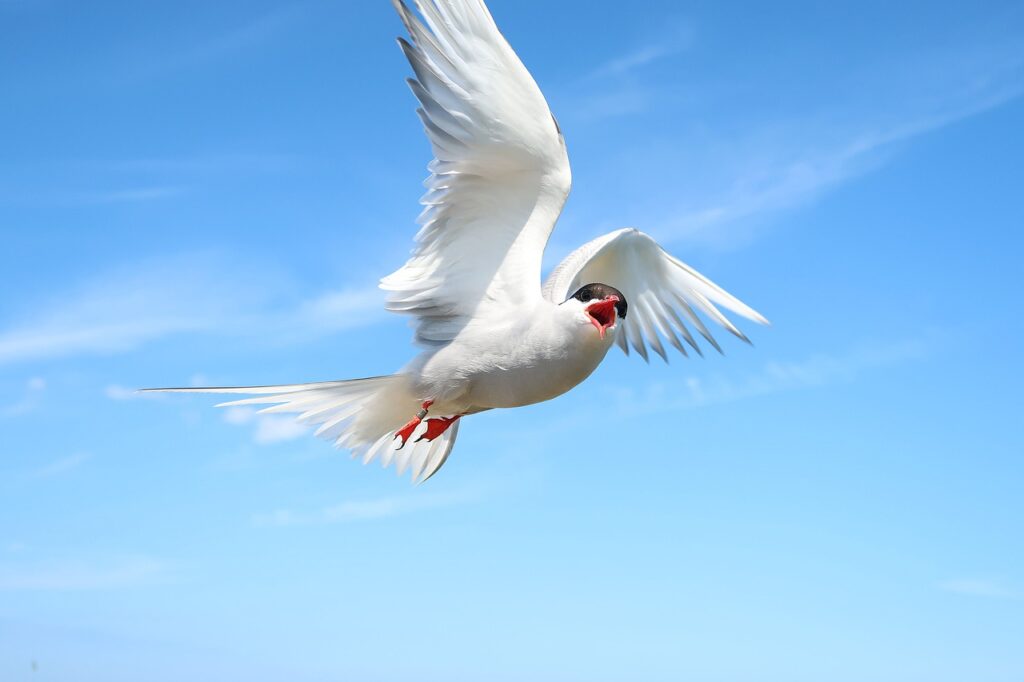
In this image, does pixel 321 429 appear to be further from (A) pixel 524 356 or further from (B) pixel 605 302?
(B) pixel 605 302

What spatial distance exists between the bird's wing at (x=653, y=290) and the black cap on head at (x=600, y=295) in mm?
1913

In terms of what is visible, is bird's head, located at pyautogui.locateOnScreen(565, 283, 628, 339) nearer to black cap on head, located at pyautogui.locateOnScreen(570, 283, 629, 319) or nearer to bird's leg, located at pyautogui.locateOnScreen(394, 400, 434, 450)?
black cap on head, located at pyautogui.locateOnScreen(570, 283, 629, 319)

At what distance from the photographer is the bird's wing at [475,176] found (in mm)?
6211

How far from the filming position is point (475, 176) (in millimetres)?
6578

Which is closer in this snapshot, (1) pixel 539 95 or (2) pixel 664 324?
(1) pixel 539 95

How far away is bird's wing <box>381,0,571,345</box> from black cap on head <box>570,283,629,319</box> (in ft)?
1.27

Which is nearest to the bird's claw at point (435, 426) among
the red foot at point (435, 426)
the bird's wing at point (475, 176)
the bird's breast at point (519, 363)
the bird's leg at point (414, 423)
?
the red foot at point (435, 426)

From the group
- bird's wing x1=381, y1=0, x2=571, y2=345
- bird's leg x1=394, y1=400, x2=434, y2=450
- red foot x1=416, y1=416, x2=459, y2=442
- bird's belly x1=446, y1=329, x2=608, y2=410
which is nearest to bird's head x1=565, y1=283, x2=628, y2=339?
bird's belly x1=446, y1=329, x2=608, y2=410

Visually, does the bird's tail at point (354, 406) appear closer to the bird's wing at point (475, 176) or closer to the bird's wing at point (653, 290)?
the bird's wing at point (475, 176)

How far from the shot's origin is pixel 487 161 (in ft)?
21.3

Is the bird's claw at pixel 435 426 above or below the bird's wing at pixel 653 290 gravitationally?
below

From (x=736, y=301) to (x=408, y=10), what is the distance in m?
3.54

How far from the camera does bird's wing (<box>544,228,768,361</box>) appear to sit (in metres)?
8.42

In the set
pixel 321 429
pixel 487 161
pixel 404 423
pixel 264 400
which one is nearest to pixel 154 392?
pixel 264 400
